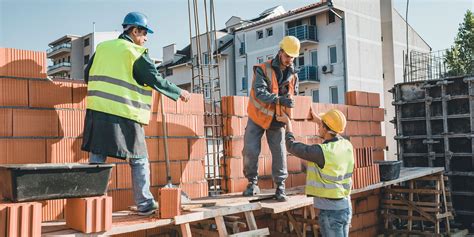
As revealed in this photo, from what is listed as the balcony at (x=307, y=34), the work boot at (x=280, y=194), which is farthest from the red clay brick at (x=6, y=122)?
the balcony at (x=307, y=34)

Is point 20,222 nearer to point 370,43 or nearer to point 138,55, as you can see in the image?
point 138,55

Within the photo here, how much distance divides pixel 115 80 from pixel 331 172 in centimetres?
207

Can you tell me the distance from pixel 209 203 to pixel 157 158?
86 centimetres

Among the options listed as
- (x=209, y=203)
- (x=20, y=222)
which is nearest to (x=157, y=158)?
(x=209, y=203)

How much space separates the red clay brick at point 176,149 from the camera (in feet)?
15.2

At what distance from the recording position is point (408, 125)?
8617 mm

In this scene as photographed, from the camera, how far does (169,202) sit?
11.4ft

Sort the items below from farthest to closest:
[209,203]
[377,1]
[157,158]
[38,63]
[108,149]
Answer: [377,1]
[157,158]
[209,203]
[38,63]
[108,149]

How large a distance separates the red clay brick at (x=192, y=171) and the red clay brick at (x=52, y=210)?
134 cm

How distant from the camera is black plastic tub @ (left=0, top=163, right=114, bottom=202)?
2795 millimetres

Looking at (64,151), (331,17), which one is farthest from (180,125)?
(331,17)

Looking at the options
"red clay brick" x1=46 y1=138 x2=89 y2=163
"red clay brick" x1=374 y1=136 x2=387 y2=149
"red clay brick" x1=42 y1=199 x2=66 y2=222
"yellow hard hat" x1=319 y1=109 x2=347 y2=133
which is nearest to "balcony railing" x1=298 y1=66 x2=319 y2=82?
"red clay brick" x1=374 y1=136 x2=387 y2=149

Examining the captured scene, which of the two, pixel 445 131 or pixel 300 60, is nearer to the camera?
pixel 445 131

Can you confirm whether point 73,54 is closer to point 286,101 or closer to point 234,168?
point 234,168
